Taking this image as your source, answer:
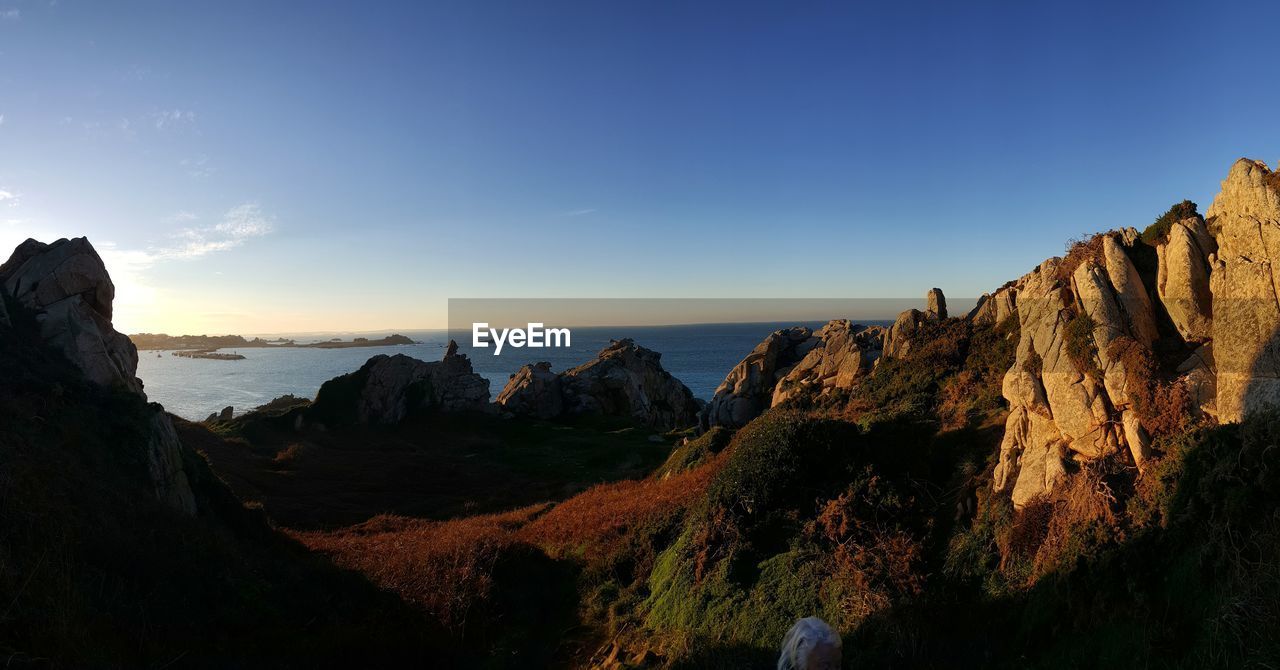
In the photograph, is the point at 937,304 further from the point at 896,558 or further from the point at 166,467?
the point at 166,467

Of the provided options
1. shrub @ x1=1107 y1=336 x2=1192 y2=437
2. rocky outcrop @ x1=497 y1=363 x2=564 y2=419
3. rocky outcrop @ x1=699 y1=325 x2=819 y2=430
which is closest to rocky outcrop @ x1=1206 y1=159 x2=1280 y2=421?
shrub @ x1=1107 y1=336 x2=1192 y2=437

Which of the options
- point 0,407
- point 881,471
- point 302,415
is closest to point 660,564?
point 881,471

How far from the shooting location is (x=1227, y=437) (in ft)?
30.0

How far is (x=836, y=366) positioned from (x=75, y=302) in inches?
1445

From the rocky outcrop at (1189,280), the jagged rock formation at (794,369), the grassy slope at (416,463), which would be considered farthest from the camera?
the jagged rock formation at (794,369)

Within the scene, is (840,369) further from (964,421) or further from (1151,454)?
(1151,454)

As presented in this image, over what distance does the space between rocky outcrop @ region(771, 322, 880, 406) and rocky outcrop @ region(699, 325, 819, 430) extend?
433 centimetres

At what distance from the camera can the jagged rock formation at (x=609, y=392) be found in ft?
214

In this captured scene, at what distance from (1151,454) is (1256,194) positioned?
530cm

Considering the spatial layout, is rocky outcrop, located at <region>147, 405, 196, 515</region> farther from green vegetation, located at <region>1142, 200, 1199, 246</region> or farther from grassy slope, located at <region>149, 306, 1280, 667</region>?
green vegetation, located at <region>1142, 200, 1199, 246</region>

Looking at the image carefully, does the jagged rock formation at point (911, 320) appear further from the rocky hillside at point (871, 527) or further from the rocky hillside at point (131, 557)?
the rocky hillside at point (131, 557)

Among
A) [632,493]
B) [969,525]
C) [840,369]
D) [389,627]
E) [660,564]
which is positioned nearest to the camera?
[969,525]

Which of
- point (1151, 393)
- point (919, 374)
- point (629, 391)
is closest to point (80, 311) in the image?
point (919, 374)

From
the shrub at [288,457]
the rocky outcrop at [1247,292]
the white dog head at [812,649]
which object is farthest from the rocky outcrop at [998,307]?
the shrub at [288,457]
